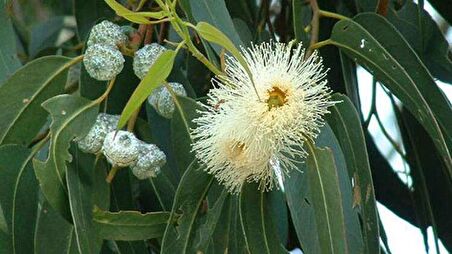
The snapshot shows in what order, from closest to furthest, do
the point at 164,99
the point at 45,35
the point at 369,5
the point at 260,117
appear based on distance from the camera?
1. the point at 260,117
2. the point at 164,99
3. the point at 369,5
4. the point at 45,35

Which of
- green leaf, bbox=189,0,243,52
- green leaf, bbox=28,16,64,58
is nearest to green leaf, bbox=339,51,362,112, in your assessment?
green leaf, bbox=189,0,243,52

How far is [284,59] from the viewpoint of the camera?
1.16m

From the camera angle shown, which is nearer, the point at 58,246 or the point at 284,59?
the point at 284,59

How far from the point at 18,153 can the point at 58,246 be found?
0.40ft

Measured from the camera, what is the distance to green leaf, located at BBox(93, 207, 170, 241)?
1.25m

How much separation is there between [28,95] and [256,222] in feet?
1.01

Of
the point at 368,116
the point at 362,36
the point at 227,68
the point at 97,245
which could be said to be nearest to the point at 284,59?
the point at 227,68

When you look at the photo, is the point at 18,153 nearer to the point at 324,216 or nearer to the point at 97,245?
the point at 97,245

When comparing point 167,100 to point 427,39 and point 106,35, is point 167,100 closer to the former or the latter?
point 106,35

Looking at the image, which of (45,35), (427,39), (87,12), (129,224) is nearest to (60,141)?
(129,224)

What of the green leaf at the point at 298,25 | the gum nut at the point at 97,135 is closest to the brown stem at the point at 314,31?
the green leaf at the point at 298,25

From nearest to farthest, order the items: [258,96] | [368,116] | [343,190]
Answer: [258,96]
[343,190]
[368,116]

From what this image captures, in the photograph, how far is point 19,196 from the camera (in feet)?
4.25

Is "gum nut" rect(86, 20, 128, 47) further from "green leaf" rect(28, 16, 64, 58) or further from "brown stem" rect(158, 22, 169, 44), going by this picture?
"green leaf" rect(28, 16, 64, 58)
